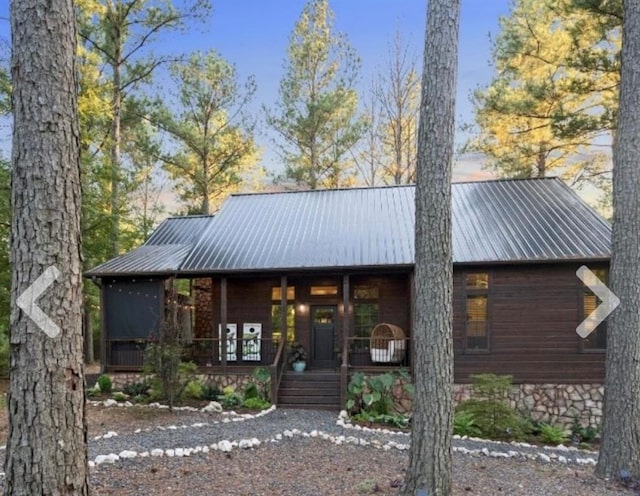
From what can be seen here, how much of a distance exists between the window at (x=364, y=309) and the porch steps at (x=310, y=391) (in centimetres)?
165

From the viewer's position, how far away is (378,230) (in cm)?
1220

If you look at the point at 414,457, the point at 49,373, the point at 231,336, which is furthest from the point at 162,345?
the point at 49,373

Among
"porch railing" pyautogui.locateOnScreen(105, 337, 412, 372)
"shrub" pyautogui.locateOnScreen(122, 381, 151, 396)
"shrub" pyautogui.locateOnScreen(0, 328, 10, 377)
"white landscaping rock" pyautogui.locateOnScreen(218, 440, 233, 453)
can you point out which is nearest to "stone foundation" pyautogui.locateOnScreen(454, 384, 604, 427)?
"porch railing" pyautogui.locateOnScreen(105, 337, 412, 372)

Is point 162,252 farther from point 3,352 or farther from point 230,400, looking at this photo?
point 230,400

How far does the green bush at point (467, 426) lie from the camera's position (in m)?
8.26

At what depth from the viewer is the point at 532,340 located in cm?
1042

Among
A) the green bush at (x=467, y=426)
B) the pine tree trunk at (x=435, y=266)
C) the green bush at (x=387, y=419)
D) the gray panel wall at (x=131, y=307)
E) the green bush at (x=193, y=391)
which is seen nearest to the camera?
the pine tree trunk at (x=435, y=266)

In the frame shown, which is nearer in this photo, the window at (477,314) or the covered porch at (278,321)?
the window at (477,314)

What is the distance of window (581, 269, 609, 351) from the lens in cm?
1034

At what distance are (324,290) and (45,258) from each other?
9771 millimetres

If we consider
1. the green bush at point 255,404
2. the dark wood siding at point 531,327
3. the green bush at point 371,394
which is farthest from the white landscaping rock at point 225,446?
the dark wood siding at point 531,327

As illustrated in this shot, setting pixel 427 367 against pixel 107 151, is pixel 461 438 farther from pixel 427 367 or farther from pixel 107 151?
pixel 107 151

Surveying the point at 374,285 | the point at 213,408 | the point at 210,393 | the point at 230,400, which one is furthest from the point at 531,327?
the point at 210,393

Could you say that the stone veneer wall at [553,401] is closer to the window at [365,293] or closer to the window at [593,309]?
the window at [593,309]
